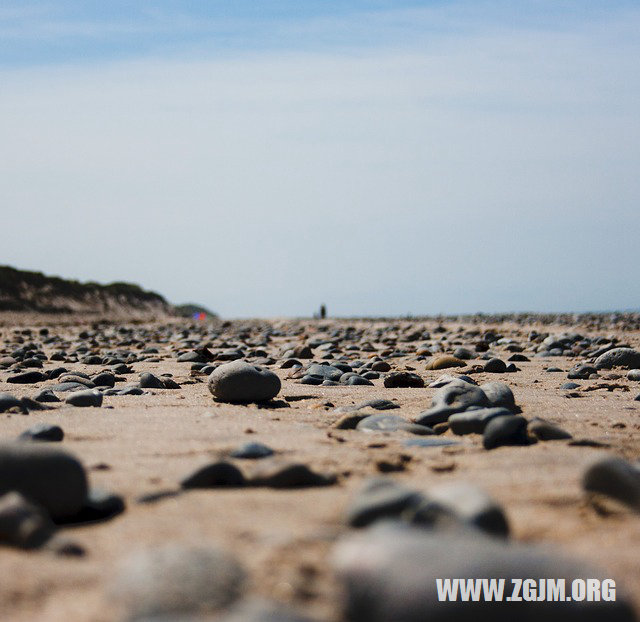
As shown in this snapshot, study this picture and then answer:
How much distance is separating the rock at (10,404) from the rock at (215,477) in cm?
→ 172

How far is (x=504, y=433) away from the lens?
267 centimetres

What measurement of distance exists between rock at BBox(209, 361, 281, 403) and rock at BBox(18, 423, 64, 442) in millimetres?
1323

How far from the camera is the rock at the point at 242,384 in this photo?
400 centimetres

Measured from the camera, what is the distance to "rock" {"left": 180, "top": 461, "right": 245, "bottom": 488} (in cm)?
207

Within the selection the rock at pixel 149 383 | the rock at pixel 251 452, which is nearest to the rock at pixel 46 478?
the rock at pixel 251 452

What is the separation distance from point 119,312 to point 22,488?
28859mm

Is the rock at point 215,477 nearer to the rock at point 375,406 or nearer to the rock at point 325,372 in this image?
the rock at point 375,406

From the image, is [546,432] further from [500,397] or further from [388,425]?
[500,397]

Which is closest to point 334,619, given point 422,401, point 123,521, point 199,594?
point 199,594

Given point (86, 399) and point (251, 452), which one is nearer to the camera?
point (251, 452)

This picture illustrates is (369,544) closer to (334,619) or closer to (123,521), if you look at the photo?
(334,619)

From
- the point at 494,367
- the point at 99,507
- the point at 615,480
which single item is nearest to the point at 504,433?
the point at 615,480

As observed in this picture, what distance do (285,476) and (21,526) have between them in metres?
0.74

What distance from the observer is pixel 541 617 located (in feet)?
3.86
